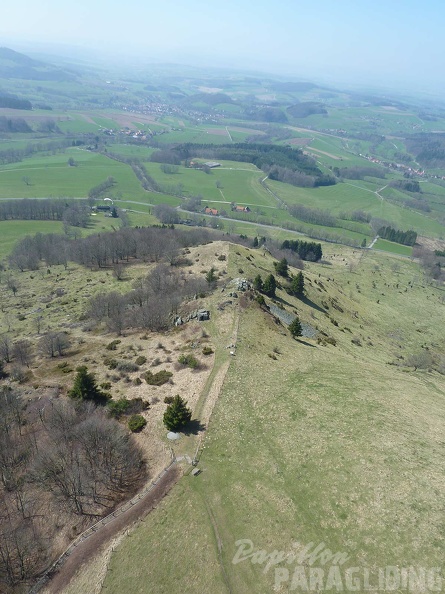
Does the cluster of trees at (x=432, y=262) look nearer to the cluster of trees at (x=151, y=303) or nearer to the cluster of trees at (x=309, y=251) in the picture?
the cluster of trees at (x=309, y=251)

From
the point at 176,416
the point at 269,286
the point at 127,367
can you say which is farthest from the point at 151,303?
the point at 176,416

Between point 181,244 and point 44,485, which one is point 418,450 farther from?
point 181,244

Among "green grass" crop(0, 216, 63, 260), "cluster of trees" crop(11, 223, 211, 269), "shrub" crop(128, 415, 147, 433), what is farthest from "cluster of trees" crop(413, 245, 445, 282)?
"green grass" crop(0, 216, 63, 260)

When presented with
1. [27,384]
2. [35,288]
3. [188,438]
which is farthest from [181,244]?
[188,438]

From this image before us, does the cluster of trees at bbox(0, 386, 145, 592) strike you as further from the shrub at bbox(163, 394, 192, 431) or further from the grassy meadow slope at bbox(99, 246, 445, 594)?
the grassy meadow slope at bbox(99, 246, 445, 594)

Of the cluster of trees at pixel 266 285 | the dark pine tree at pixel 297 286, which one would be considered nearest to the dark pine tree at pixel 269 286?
the cluster of trees at pixel 266 285

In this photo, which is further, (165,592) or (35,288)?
(35,288)
